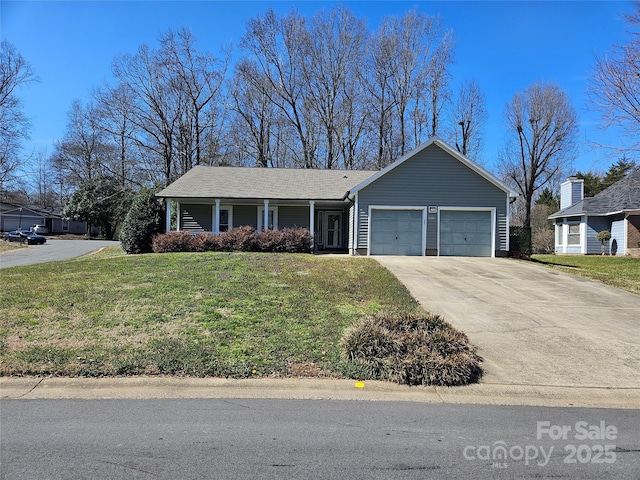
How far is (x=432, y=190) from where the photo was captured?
18984 millimetres

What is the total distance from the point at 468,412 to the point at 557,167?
128 feet

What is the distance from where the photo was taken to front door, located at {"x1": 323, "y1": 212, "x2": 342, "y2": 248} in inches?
922

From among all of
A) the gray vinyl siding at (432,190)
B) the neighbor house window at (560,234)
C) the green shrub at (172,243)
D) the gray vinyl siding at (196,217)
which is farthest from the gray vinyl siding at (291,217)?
the neighbor house window at (560,234)

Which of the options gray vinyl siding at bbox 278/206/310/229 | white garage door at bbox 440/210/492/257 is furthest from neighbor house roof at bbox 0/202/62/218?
white garage door at bbox 440/210/492/257

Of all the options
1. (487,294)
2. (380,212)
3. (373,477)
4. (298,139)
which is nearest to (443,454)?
(373,477)

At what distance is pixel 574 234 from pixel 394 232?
16.6 metres

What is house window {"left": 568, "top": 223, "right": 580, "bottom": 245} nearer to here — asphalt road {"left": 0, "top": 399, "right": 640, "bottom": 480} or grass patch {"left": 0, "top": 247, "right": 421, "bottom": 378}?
grass patch {"left": 0, "top": 247, "right": 421, "bottom": 378}

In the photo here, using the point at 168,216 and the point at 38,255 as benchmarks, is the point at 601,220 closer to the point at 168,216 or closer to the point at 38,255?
the point at 168,216

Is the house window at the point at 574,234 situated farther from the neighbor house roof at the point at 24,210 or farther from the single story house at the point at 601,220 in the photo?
the neighbor house roof at the point at 24,210

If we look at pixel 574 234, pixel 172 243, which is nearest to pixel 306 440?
pixel 172 243

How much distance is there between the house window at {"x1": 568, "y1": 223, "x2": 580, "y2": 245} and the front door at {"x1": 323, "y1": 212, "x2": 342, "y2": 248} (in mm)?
16949

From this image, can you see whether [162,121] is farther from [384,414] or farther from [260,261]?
[384,414]

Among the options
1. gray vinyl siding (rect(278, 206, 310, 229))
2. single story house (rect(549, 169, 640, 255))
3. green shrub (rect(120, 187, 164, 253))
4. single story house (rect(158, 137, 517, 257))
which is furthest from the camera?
single story house (rect(549, 169, 640, 255))

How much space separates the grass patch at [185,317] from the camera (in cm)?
542
